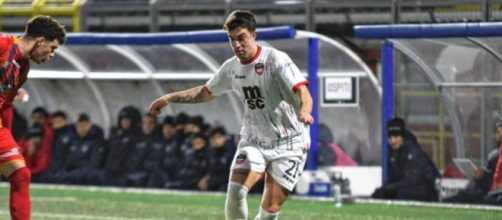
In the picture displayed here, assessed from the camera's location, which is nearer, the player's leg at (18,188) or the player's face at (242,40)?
the player's face at (242,40)

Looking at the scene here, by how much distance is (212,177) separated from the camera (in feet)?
63.8

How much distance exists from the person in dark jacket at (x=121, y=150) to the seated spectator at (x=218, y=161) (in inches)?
71.1

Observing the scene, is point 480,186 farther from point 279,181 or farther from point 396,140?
point 279,181

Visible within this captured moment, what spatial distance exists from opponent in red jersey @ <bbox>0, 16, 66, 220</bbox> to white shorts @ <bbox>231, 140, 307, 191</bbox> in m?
1.70

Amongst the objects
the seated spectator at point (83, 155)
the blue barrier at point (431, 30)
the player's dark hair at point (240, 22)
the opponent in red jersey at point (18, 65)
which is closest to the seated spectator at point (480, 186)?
the blue barrier at point (431, 30)

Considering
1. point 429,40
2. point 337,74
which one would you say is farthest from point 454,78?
point 337,74

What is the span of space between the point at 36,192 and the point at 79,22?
368 centimetres

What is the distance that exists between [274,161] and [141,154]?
982 centimetres

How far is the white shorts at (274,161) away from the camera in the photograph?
11.0 metres

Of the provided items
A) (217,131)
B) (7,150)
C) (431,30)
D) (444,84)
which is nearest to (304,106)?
(7,150)

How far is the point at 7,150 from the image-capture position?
1125 cm

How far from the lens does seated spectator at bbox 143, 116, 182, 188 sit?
20219 mm

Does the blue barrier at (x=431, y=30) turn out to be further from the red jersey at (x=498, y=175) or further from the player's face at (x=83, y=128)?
the player's face at (x=83, y=128)

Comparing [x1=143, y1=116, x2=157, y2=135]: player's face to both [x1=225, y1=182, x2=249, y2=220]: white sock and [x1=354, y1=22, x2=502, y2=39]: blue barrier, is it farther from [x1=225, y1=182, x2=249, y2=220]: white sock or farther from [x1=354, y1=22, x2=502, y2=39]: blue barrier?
[x1=225, y1=182, x2=249, y2=220]: white sock
